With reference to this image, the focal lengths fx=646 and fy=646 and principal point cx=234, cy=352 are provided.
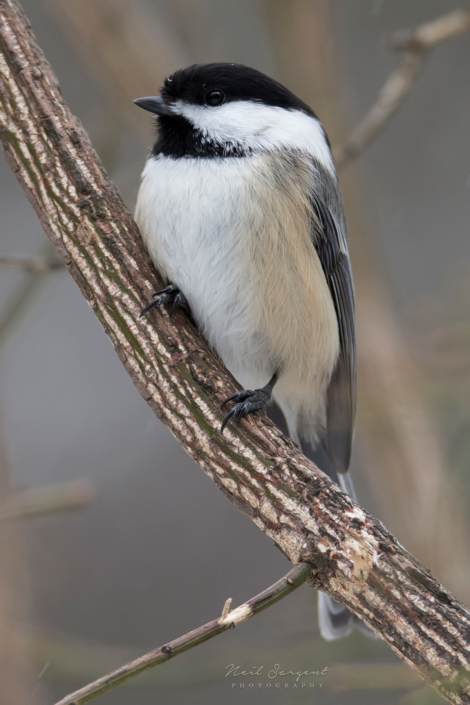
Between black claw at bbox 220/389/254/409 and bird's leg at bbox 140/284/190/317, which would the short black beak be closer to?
bird's leg at bbox 140/284/190/317

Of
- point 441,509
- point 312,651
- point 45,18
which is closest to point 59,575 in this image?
point 312,651

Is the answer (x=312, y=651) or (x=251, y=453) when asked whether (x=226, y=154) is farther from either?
(x=312, y=651)

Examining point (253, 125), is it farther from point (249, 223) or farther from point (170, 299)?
point (170, 299)

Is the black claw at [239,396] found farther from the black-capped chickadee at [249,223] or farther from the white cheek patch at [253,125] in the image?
the white cheek patch at [253,125]

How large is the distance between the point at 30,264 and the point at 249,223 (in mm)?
737

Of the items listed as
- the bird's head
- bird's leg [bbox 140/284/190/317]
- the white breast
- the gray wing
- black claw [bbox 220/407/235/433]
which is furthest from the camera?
the gray wing

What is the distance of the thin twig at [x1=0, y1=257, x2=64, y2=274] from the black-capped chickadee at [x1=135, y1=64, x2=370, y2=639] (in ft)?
1.15

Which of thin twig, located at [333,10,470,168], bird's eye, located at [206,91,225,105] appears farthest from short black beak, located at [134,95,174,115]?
thin twig, located at [333,10,470,168]

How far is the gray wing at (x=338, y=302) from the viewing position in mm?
2006

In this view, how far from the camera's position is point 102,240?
5.38 feet

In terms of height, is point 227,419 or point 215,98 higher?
point 215,98

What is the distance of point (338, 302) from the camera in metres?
2.15

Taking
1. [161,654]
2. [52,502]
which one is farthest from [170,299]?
[161,654]

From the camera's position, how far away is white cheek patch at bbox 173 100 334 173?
6.15 feet
